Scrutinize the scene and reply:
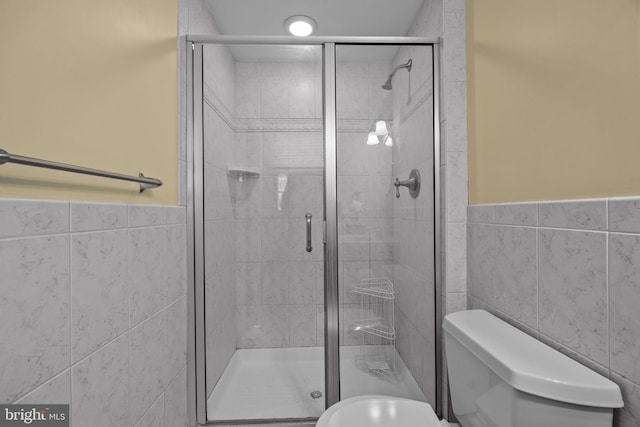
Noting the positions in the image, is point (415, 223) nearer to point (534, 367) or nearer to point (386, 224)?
point (386, 224)

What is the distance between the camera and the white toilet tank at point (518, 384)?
2.13ft

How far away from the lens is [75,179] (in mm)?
732

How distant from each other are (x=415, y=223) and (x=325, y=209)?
18.1 inches

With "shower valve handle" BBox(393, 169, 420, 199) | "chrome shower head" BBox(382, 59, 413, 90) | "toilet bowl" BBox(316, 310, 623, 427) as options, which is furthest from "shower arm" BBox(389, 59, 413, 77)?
"toilet bowl" BBox(316, 310, 623, 427)

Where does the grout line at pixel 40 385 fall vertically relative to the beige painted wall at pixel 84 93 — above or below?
below

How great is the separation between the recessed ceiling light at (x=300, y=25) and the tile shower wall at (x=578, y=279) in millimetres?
1478

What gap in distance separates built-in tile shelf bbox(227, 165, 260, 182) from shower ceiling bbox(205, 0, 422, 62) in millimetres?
548

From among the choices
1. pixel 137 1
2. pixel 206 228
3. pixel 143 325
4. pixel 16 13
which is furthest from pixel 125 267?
pixel 137 1

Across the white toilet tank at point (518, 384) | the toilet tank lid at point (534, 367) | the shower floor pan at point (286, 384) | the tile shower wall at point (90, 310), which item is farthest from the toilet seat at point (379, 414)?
the tile shower wall at point (90, 310)

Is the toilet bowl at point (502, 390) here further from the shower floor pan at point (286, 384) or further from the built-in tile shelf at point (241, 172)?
the built-in tile shelf at point (241, 172)

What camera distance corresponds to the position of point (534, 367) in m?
0.72

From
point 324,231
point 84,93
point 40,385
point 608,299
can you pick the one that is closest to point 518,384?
point 608,299

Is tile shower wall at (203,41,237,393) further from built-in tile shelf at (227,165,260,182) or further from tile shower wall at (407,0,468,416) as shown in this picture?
tile shower wall at (407,0,468,416)

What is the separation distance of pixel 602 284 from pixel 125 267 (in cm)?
131
